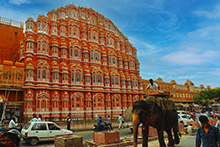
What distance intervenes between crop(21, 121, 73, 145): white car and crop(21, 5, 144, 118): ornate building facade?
14.2 m

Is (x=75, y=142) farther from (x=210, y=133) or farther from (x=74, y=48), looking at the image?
(x=74, y=48)

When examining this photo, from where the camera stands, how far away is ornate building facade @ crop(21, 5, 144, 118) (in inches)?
1102

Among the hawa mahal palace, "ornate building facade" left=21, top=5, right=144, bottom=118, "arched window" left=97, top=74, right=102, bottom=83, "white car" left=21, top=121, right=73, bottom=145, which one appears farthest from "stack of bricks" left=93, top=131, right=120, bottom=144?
"arched window" left=97, top=74, right=102, bottom=83

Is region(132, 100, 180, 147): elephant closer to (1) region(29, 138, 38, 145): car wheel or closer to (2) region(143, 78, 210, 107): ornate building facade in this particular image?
(1) region(29, 138, 38, 145): car wheel

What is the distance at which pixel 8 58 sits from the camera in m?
32.8

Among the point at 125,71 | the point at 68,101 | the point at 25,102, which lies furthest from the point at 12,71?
the point at 125,71

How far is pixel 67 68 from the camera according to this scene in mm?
30625

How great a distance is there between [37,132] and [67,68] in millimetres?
19026

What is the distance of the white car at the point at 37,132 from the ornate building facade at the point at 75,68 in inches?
561


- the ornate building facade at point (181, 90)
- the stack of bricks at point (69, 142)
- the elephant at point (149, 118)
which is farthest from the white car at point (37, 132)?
the ornate building facade at point (181, 90)

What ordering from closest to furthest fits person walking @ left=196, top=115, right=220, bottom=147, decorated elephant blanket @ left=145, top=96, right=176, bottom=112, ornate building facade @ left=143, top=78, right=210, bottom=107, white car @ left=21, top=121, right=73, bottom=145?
1. person walking @ left=196, top=115, right=220, bottom=147
2. decorated elephant blanket @ left=145, top=96, right=176, bottom=112
3. white car @ left=21, top=121, right=73, bottom=145
4. ornate building facade @ left=143, top=78, right=210, bottom=107

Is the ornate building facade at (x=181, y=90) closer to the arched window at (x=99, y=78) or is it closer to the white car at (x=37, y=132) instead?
the arched window at (x=99, y=78)

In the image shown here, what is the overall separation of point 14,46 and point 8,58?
3031mm

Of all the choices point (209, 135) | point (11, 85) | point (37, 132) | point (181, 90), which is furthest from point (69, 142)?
point (181, 90)
